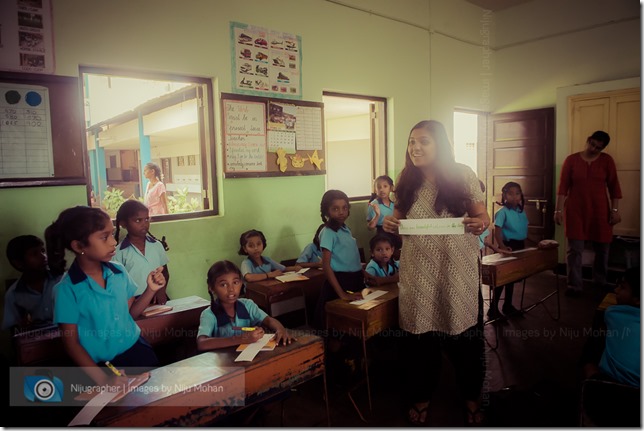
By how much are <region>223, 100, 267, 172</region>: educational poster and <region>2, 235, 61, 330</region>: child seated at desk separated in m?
1.69

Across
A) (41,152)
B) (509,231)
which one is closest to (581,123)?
(509,231)

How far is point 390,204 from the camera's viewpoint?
479cm

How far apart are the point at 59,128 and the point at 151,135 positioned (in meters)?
4.29

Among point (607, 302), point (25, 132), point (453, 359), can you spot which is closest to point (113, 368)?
point (453, 359)

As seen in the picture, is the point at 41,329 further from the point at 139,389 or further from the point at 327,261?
the point at 327,261

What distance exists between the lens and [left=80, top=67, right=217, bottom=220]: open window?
390 cm

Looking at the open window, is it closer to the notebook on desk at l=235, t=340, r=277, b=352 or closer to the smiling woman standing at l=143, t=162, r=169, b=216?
the smiling woman standing at l=143, t=162, r=169, b=216

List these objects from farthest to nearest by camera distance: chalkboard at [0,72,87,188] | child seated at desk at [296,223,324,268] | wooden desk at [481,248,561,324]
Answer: child seated at desk at [296,223,324,268] < wooden desk at [481,248,561,324] < chalkboard at [0,72,87,188]

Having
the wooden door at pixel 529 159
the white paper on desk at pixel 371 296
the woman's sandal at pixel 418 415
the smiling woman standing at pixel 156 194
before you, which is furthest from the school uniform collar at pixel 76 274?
the wooden door at pixel 529 159

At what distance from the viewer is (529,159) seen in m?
6.32

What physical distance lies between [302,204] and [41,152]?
2.37 meters

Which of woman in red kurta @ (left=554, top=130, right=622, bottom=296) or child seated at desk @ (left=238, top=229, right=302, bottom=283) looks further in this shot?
woman in red kurta @ (left=554, top=130, right=622, bottom=296)

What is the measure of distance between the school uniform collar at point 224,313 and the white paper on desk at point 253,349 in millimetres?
284

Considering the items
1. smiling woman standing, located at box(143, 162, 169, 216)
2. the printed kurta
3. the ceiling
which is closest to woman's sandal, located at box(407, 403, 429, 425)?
the printed kurta
